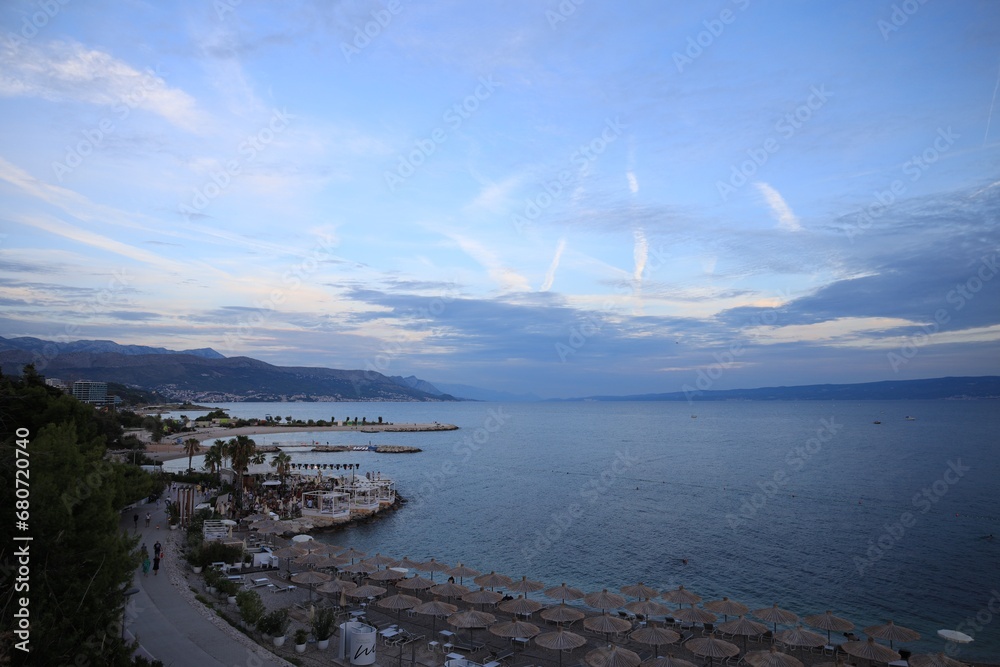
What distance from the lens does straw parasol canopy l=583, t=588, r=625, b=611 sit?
1944cm

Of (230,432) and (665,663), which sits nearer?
(665,663)

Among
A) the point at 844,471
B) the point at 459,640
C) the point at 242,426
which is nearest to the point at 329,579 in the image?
the point at 459,640

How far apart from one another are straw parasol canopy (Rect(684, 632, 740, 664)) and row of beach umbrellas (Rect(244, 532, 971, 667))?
1.0 inches

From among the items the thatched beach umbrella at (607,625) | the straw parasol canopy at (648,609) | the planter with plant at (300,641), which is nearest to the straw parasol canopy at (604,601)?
the straw parasol canopy at (648,609)

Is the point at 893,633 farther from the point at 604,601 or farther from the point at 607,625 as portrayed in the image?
the point at 604,601

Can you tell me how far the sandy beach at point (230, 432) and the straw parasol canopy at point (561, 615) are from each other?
52.3 meters

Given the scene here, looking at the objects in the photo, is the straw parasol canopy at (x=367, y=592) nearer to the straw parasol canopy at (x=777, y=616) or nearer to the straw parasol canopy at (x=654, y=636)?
the straw parasol canopy at (x=654, y=636)

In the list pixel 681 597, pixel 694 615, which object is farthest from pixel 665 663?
pixel 681 597

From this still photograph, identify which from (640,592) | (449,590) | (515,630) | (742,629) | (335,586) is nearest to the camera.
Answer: (515,630)

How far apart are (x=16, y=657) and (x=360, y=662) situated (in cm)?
836

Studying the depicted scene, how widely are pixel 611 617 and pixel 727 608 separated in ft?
12.8

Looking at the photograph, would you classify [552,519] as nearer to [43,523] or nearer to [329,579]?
[329,579]

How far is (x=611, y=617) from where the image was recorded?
702 inches

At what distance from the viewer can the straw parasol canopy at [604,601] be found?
19.4 meters
